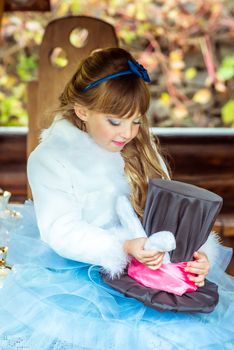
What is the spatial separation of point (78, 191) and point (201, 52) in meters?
2.75

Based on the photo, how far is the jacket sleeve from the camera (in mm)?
1424

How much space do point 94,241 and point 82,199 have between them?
0.50ft

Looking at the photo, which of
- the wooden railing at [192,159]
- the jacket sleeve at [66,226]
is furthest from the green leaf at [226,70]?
the jacket sleeve at [66,226]

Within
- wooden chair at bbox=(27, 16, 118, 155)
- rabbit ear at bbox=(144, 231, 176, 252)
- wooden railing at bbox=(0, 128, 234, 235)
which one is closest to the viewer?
rabbit ear at bbox=(144, 231, 176, 252)

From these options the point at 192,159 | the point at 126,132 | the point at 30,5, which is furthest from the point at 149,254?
the point at 192,159

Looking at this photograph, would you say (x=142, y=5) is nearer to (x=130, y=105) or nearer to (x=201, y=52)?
(x=201, y=52)

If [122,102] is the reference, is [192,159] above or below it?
below

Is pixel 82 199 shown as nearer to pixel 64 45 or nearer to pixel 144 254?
pixel 144 254

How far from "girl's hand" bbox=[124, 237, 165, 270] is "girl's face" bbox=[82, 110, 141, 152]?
28 centimetres

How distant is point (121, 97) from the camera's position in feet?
4.91

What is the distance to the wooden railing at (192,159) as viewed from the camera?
3043mm

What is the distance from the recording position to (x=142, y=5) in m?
4.10

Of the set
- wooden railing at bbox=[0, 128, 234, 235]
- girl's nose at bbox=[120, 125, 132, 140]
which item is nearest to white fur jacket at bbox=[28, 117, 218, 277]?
girl's nose at bbox=[120, 125, 132, 140]

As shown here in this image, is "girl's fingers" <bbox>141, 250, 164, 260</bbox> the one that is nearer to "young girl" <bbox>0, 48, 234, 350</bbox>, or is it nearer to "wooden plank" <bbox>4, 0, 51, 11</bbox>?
"young girl" <bbox>0, 48, 234, 350</bbox>
